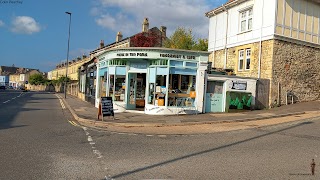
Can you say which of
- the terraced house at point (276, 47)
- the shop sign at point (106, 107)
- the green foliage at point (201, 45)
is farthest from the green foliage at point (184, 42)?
the shop sign at point (106, 107)

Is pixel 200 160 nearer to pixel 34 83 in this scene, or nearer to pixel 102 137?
pixel 102 137

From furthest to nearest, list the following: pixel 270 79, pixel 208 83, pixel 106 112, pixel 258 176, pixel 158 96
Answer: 1. pixel 270 79
2. pixel 208 83
3. pixel 158 96
4. pixel 106 112
5. pixel 258 176

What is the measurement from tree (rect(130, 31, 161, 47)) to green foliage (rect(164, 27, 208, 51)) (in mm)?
3722

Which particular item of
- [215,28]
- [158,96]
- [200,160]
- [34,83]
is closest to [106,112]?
[158,96]

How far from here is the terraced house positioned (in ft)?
71.1

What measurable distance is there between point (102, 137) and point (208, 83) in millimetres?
9722

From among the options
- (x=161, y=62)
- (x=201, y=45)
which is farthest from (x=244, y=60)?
(x=201, y=45)

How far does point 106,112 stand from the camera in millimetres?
15047

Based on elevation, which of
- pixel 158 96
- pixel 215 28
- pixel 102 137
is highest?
pixel 215 28

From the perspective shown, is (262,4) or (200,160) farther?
(262,4)

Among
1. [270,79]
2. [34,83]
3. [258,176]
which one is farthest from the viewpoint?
[34,83]

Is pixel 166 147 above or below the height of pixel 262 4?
below

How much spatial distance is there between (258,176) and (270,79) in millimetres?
16404

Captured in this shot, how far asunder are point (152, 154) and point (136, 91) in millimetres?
11087
